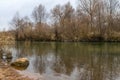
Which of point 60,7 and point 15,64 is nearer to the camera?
point 15,64

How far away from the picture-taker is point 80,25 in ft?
242

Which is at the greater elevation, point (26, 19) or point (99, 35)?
point (26, 19)

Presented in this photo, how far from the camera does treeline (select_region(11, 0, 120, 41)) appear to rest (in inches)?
2753

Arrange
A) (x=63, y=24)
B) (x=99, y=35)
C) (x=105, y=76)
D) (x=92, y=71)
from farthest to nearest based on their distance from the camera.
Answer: (x=63, y=24) < (x=99, y=35) < (x=92, y=71) < (x=105, y=76)

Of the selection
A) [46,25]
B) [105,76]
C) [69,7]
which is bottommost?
[105,76]

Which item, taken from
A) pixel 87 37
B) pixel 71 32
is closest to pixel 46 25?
pixel 71 32

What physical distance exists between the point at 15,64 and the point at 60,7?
63569 mm

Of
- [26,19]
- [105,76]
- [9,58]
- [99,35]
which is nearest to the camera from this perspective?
[105,76]

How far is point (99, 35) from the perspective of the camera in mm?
68562

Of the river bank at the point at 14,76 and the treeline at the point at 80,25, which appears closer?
the river bank at the point at 14,76

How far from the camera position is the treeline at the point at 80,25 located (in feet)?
229

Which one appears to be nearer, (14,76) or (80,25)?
(14,76)

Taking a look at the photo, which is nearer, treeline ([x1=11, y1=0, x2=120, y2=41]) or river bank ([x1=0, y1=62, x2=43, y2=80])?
river bank ([x1=0, y1=62, x2=43, y2=80])

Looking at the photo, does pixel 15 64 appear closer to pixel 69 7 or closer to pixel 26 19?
pixel 69 7
